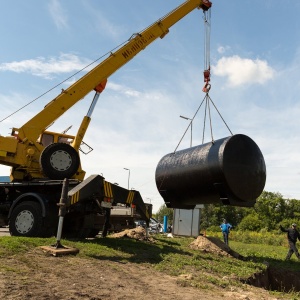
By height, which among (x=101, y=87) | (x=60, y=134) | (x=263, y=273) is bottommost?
(x=263, y=273)

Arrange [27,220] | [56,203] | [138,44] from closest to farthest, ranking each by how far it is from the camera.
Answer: [27,220] → [56,203] → [138,44]

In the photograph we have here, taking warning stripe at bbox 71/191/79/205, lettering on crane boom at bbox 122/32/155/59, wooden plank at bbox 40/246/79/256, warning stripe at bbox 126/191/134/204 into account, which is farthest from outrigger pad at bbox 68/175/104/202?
lettering on crane boom at bbox 122/32/155/59

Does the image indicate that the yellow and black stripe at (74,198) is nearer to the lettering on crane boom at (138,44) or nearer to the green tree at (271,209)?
the lettering on crane boom at (138,44)

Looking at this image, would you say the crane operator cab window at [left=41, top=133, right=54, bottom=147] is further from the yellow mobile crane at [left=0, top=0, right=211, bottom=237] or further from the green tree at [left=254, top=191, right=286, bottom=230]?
the green tree at [left=254, top=191, right=286, bottom=230]

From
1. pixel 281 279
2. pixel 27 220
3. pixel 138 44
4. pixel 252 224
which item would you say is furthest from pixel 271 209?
pixel 27 220


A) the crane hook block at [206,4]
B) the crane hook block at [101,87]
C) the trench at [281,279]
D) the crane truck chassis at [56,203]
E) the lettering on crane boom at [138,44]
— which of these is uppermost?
the crane hook block at [206,4]

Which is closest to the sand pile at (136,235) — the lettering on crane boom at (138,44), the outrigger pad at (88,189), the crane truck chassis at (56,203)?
the crane truck chassis at (56,203)

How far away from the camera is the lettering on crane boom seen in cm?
1326

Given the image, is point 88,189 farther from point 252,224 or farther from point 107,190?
point 252,224

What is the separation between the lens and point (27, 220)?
9.62 m

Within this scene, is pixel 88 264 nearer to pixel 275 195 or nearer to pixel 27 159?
pixel 27 159

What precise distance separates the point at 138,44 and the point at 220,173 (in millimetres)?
7918

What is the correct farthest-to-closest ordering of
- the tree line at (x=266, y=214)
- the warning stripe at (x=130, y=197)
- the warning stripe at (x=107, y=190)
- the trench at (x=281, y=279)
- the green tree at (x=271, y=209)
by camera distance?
the green tree at (x=271, y=209), the tree line at (x=266, y=214), the trench at (x=281, y=279), the warning stripe at (x=130, y=197), the warning stripe at (x=107, y=190)

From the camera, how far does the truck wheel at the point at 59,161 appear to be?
10.6m
